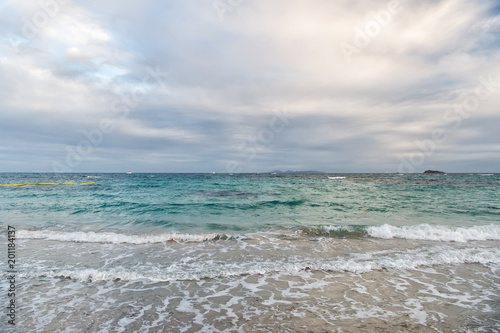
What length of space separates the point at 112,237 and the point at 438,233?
15831 millimetres

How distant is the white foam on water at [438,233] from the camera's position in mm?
12172

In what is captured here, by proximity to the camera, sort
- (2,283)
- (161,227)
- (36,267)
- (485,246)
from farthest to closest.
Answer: (161,227)
(485,246)
(36,267)
(2,283)

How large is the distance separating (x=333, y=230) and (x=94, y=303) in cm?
1063

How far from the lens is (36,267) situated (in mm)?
8320

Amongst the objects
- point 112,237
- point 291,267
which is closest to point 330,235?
point 291,267

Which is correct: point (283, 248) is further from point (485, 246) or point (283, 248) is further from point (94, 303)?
point (485, 246)

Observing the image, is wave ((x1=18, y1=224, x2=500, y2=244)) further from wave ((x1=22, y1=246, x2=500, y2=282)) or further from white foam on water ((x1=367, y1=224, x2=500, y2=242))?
wave ((x1=22, y1=246, x2=500, y2=282))

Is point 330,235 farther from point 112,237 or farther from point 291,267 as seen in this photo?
point 112,237

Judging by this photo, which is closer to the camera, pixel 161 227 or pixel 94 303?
pixel 94 303

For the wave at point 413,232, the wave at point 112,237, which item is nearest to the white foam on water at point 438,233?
the wave at point 413,232

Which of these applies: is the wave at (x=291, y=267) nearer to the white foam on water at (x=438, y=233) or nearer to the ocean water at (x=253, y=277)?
the ocean water at (x=253, y=277)

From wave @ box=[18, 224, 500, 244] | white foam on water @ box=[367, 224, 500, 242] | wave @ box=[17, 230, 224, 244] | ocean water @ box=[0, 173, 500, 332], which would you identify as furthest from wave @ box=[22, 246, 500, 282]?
wave @ box=[17, 230, 224, 244]

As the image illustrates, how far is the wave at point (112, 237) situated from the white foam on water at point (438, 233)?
8.05m

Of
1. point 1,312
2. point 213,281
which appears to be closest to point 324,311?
point 213,281
